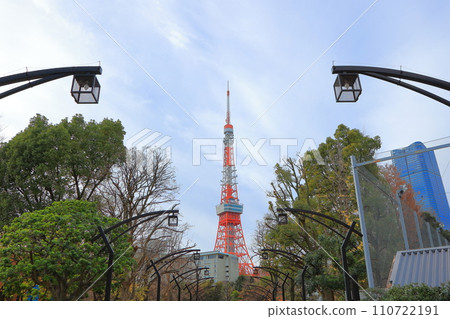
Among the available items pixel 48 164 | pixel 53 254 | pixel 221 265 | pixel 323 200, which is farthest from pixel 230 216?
pixel 53 254

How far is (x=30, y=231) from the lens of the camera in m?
11.5

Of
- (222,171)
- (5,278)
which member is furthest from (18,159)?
(222,171)

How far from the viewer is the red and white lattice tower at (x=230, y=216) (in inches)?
2245

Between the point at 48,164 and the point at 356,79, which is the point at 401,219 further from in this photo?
the point at 48,164

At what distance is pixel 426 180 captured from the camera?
10477 mm

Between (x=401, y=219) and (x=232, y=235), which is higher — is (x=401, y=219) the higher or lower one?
the lower one

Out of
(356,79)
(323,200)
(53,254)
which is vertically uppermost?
(323,200)

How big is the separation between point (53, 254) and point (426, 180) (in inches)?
458

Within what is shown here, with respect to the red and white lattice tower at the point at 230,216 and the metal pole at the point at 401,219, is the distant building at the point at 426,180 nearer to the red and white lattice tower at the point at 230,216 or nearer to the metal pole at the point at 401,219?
the metal pole at the point at 401,219

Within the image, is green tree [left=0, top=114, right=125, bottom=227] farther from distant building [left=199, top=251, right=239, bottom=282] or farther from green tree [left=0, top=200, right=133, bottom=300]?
distant building [left=199, top=251, right=239, bottom=282]

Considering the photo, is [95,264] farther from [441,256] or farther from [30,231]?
[441,256]

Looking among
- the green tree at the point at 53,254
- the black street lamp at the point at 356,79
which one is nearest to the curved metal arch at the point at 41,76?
the black street lamp at the point at 356,79

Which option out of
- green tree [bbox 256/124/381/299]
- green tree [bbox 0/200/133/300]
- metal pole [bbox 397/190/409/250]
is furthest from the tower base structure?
metal pole [bbox 397/190/409/250]

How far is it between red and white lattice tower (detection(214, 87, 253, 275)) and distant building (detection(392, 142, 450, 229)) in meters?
47.5
